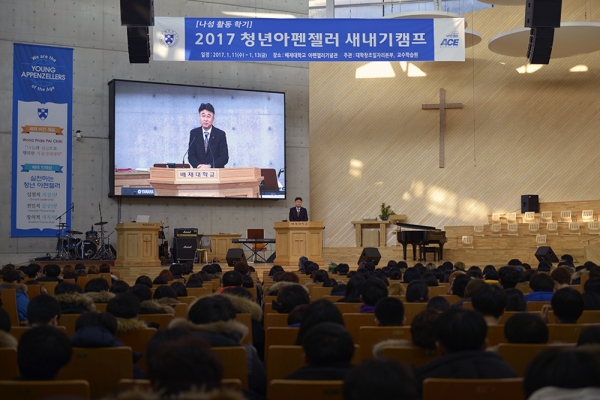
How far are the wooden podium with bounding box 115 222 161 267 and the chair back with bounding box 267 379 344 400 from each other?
1093cm

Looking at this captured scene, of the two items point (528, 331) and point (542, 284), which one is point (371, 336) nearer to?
point (528, 331)

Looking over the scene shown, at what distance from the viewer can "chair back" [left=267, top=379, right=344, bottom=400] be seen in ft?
7.20

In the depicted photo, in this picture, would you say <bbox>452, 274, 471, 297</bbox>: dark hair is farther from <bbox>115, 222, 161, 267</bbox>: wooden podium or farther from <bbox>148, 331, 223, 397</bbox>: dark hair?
<bbox>115, 222, 161, 267</bbox>: wooden podium

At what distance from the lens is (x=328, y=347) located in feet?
7.98

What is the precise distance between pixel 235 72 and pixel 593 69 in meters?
9.50

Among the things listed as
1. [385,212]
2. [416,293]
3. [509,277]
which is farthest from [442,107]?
[416,293]

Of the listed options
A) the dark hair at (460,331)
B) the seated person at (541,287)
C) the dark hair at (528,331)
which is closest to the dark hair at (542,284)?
the seated person at (541,287)

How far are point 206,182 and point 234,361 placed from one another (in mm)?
13232

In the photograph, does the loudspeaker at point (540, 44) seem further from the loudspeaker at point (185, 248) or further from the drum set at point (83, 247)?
the drum set at point (83, 247)

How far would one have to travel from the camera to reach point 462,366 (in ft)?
8.07

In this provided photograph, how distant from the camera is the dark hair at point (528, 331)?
296 centimetres

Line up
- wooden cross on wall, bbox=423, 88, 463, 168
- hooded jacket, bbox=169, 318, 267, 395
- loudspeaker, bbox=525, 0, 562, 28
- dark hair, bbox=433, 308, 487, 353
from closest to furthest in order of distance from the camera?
1. dark hair, bbox=433, 308, 487, 353
2. hooded jacket, bbox=169, 318, 267, 395
3. loudspeaker, bbox=525, 0, 562, 28
4. wooden cross on wall, bbox=423, 88, 463, 168

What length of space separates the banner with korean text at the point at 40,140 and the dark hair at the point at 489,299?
42.6 feet

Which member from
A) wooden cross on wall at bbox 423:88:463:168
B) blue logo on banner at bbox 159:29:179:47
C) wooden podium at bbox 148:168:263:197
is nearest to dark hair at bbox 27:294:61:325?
blue logo on banner at bbox 159:29:179:47
